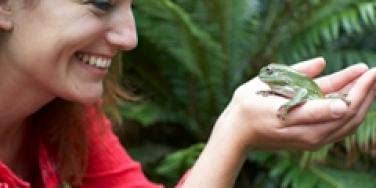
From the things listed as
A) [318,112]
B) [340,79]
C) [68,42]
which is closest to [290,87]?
[340,79]

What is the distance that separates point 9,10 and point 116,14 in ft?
0.81

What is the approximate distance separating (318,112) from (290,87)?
25cm

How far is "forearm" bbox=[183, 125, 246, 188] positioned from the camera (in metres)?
2.16

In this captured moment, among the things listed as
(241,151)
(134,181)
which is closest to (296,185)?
(134,181)

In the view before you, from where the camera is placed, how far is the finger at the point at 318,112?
1.96 meters

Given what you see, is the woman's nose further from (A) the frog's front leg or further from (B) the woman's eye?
(A) the frog's front leg

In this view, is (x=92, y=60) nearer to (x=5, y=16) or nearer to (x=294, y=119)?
(x=5, y=16)

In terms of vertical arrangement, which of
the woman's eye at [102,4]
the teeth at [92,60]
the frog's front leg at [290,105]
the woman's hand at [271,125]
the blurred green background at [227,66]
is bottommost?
the blurred green background at [227,66]

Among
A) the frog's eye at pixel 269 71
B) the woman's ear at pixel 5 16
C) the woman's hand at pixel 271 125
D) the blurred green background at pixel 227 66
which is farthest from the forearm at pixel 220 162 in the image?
the blurred green background at pixel 227 66

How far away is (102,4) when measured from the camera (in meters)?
2.04

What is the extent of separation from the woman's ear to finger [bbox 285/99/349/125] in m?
0.67

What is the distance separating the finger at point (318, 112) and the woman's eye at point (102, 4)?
1.60 feet

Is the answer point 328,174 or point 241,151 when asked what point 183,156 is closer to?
point 328,174

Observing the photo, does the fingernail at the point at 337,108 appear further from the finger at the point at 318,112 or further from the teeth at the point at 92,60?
the teeth at the point at 92,60
